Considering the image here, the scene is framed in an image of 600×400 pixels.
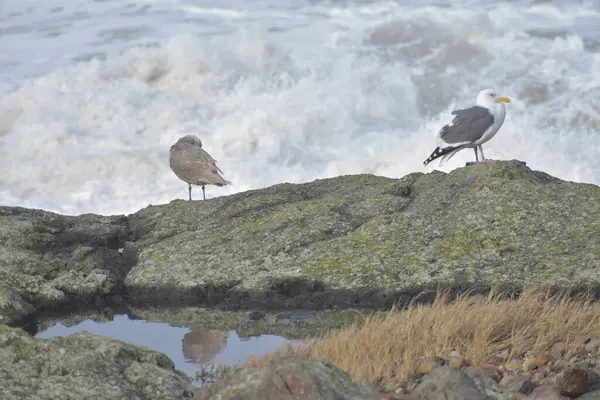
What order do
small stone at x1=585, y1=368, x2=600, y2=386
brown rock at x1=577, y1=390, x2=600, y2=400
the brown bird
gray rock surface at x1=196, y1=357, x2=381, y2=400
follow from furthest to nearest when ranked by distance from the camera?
the brown bird < small stone at x1=585, y1=368, x2=600, y2=386 < brown rock at x1=577, y1=390, x2=600, y2=400 < gray rock surface at x1=196, y1=357, x2=381, y2=400

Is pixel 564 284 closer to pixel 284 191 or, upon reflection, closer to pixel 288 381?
pixel 284 191

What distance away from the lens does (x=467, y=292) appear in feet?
29.1

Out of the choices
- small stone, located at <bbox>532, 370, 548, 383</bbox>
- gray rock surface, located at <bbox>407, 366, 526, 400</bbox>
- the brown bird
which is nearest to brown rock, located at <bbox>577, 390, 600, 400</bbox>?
gray rock surface, located at <bbox>407, 366, 526, 400</bbox>

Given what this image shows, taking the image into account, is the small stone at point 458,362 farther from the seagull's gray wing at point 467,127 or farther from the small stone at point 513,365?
the seagull's gray wing at point 467,127

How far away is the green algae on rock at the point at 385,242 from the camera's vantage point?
9.54 m

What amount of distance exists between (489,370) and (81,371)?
2752 millimetres

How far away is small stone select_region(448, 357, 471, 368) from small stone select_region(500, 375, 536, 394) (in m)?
0.67

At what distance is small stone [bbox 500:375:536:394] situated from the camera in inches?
243

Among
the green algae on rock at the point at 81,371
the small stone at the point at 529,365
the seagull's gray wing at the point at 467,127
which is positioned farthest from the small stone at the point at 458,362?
the seagull's gray wing at the point at 467,127

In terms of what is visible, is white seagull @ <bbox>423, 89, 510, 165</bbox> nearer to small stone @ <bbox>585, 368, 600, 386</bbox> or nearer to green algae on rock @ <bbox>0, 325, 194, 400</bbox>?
small stone @ <bbox>585, 368, 600, 386</bbox>

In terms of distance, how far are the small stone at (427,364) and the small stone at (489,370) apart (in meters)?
0.24

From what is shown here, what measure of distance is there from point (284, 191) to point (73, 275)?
9.08ft

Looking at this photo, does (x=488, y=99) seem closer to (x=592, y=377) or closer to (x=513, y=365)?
(x=513, y=365)

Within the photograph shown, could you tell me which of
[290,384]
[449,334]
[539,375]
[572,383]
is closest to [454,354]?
[449,334]
